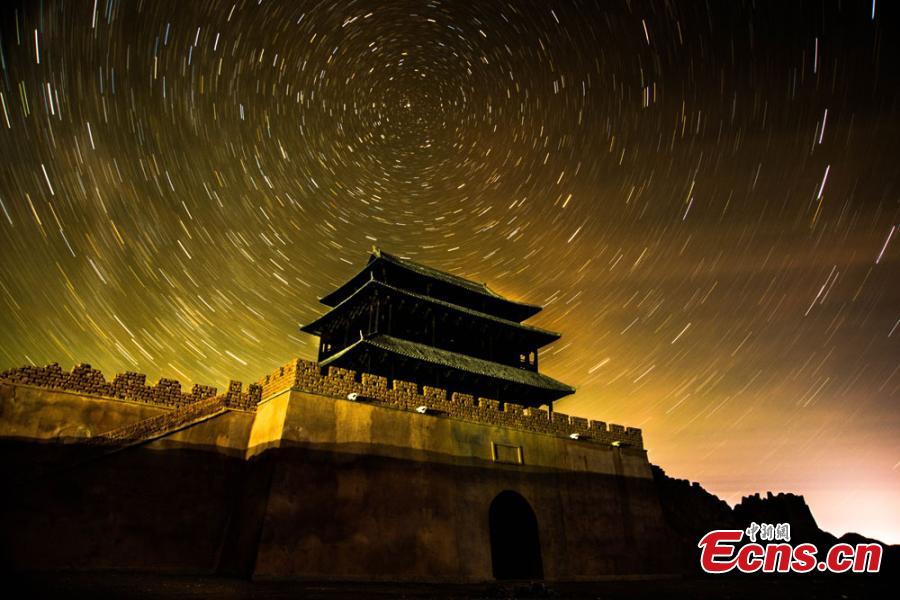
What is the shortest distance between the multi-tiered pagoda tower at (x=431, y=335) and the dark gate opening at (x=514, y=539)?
6.08 m

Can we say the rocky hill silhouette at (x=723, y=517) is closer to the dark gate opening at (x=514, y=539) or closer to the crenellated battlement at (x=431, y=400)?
the crenellated battlement at (x=431, y=400)

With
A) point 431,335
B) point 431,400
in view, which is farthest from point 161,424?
point 431,335

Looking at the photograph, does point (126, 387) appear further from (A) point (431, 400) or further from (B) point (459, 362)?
(B) point (459, 362)

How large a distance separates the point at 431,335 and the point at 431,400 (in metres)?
7.95

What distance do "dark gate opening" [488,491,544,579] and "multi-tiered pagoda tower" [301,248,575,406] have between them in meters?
6.08

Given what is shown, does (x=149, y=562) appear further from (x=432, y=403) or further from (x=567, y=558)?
(x=567, y=558)

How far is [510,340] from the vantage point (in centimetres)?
2636

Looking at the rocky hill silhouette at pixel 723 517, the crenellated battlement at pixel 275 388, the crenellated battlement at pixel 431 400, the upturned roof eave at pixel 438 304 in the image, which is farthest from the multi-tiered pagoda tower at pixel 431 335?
the rocky hill silhouette at pixel 723 517

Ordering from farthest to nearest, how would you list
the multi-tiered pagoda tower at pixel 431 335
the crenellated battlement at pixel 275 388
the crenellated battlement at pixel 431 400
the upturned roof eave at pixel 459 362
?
the multi-tiered pagoda tower at pixel 431 335
the upturned roof eave at pixel 459 362
the crenellated battlement at pixel 431 400
the crenellated battlement at pixel 275 388

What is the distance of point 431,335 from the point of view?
23.5 m

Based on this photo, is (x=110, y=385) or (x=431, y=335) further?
(x=431, y=335)

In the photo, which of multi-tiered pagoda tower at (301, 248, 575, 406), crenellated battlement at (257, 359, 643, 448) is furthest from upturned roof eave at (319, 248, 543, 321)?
crenellated battlement at (257, 359, 643, 448)

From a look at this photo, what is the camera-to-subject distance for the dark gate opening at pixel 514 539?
15781 millimetres

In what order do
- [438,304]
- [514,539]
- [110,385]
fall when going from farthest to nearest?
[438,304]
[514,539]
[110,385]
